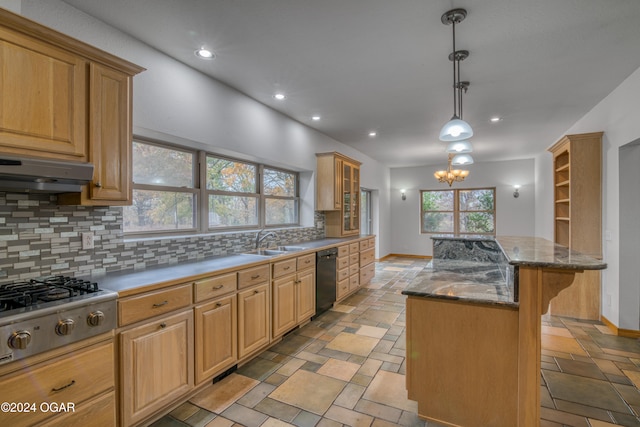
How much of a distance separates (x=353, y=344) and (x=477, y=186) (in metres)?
6.33

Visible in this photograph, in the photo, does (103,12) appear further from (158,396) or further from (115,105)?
(158,396)

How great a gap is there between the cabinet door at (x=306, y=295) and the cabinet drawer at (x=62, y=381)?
77.2 inches

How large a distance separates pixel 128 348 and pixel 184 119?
6.07 ft

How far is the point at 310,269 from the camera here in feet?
11.9

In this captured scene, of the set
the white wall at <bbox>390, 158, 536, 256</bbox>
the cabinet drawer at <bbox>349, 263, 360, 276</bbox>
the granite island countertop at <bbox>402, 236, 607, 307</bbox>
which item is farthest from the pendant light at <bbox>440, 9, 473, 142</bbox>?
the white wall at <bbox>390, 158, 536, 256</bbox>

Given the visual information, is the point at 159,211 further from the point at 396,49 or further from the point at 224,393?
the point at 396,49

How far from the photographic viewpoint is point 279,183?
4465 millimetres

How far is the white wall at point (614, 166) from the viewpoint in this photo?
3.00m

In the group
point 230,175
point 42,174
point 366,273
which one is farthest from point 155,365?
point 366,273

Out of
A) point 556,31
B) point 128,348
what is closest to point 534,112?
point 556,31

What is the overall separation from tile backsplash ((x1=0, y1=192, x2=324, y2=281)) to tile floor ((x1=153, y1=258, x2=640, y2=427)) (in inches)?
44.8

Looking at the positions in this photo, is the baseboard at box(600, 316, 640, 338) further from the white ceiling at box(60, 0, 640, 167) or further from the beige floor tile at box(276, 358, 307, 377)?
the beige floor tile at box(276, 358, 307, 377)

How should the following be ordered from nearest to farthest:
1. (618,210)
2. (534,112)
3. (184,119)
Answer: (184,119) → (618,210) → (534,112)

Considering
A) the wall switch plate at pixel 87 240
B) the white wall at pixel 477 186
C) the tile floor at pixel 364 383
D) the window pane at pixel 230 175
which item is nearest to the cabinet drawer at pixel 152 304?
the wall switch plate at pixel 87 240
